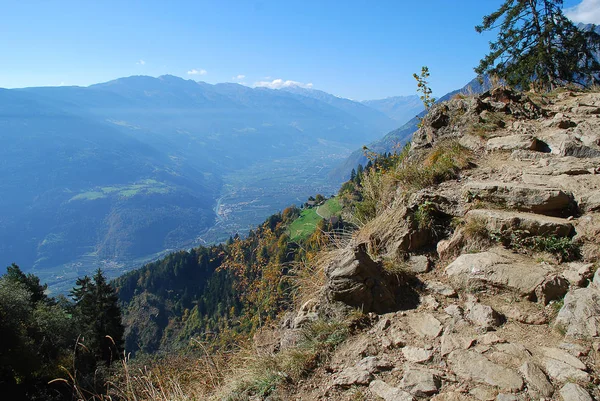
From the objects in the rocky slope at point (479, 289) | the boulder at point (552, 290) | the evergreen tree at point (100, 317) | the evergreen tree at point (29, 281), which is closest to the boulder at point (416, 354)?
the rocky slope at point (479, 289)

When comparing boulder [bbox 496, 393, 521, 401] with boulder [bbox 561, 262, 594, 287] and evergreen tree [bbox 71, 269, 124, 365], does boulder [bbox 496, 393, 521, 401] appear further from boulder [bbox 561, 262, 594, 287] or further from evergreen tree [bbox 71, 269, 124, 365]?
evergreen tree [bbox 71, 269, 124, 365]

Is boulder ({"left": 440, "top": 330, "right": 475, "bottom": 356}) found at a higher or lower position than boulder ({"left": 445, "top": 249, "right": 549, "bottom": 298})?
lower

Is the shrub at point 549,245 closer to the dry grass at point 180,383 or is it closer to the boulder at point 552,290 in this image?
the boulder at point 552,290

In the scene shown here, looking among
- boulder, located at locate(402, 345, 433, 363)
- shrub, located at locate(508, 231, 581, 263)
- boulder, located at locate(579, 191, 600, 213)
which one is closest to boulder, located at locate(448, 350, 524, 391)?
boulder, located at locate(402, 345, 433, 363)

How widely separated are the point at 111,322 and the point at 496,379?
3555 cm

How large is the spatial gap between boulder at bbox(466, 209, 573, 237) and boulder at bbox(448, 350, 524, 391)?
2201 millimetres

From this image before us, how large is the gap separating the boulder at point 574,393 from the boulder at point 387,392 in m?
1.14

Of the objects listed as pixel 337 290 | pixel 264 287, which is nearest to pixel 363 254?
pixel 337 290

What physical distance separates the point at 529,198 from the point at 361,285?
2.93m

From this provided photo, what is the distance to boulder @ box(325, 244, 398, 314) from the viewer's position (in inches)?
178

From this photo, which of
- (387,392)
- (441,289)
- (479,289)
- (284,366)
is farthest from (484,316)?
(284,366)

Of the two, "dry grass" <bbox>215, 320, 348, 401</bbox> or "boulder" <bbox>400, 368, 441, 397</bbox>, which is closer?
"boulder" <bbox>400, 368, 441, 397</bbox>

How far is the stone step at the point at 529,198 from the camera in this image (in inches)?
201

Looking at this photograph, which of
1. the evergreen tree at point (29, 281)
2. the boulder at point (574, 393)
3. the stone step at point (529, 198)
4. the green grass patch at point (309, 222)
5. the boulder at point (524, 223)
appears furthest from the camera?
the evergreen tree at point (29, 281)
